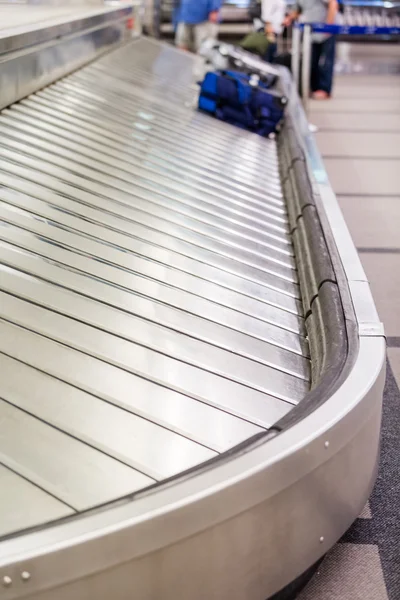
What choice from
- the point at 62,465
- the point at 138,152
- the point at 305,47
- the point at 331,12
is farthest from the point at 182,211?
the point at 331,12

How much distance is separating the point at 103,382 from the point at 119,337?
19cm

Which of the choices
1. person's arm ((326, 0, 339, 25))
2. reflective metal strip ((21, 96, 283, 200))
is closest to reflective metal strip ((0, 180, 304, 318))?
reflective metal strip ((21, 96, 283, 200))

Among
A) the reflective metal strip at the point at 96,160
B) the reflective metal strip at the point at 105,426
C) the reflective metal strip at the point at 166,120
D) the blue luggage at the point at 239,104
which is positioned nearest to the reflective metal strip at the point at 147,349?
the reflective metal strip at the point at 105,426

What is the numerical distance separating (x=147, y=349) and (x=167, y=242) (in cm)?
70

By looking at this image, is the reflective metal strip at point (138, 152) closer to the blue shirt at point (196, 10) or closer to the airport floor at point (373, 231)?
the airport floor at point (373, 231)

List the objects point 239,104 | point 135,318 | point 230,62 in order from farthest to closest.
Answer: point 230,62 → point 239,104 → point 135,318

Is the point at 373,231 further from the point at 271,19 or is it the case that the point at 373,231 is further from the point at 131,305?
the point at 271,19

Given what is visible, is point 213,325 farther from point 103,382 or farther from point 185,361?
point 103,382

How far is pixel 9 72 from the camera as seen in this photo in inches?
121

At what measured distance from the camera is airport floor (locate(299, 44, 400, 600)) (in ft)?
5.12

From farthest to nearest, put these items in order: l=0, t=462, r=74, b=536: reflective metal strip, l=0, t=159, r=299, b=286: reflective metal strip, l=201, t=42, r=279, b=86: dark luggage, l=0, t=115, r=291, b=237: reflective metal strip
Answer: l=201, t=42, r=279, b=86: dark luggage
l=0, t=115, r=291, b=237: reflective metal strip
l=0, t=159, r=299, b=286: reflective metal strip
l=0, t=462, r=74, b=536: reflective metal strip

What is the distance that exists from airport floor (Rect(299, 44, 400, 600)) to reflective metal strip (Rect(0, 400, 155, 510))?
571 mm

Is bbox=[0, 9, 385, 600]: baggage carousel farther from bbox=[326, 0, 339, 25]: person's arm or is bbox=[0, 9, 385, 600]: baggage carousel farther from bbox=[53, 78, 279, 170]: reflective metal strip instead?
bbox=[326, 0, 339, 25]: person's arm

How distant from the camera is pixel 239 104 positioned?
172 inches
